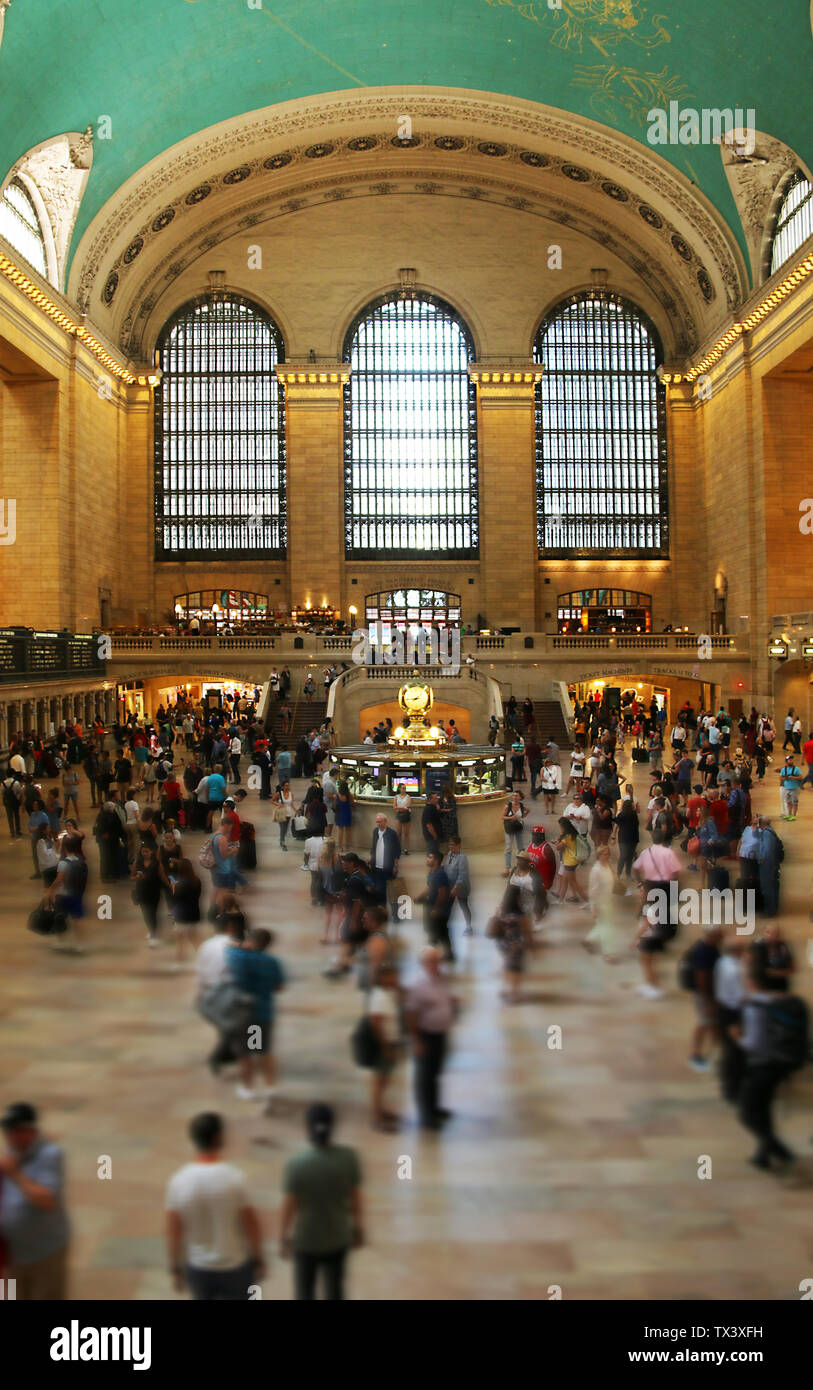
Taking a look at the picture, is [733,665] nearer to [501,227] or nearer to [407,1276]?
[501,227]

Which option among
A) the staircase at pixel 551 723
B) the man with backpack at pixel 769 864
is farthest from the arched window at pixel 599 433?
the man with backpack at pixel 769 864

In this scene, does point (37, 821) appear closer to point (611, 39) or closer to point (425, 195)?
point (611, 39)

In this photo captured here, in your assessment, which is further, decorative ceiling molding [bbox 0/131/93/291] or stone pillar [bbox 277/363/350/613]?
stone pillar [bbox 277/363/350/613]

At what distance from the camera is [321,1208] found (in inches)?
158

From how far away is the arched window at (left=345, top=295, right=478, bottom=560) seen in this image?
132 feet

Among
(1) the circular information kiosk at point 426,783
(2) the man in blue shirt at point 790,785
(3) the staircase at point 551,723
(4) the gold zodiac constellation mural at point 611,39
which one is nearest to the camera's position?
(1) the circular information kiosk at point 426,783

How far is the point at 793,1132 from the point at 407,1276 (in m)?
2.45

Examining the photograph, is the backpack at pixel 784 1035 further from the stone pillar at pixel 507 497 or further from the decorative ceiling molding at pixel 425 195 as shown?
the decorative ceiling molding at pixel 425 195

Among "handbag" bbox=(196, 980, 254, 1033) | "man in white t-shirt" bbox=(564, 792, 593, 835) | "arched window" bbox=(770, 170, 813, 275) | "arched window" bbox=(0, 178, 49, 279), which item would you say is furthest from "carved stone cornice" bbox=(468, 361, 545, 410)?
"handbag" bbox=(196, 980, 254, 1033)

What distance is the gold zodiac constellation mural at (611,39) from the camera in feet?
91.2

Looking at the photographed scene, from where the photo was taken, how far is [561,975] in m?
8.71

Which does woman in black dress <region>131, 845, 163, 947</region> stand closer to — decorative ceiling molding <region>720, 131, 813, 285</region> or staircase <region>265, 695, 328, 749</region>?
staircase <region>265, 695, 328, 749</region>

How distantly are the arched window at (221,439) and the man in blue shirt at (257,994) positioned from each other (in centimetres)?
3476

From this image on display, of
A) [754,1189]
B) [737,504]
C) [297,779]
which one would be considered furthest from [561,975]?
[737,504]
